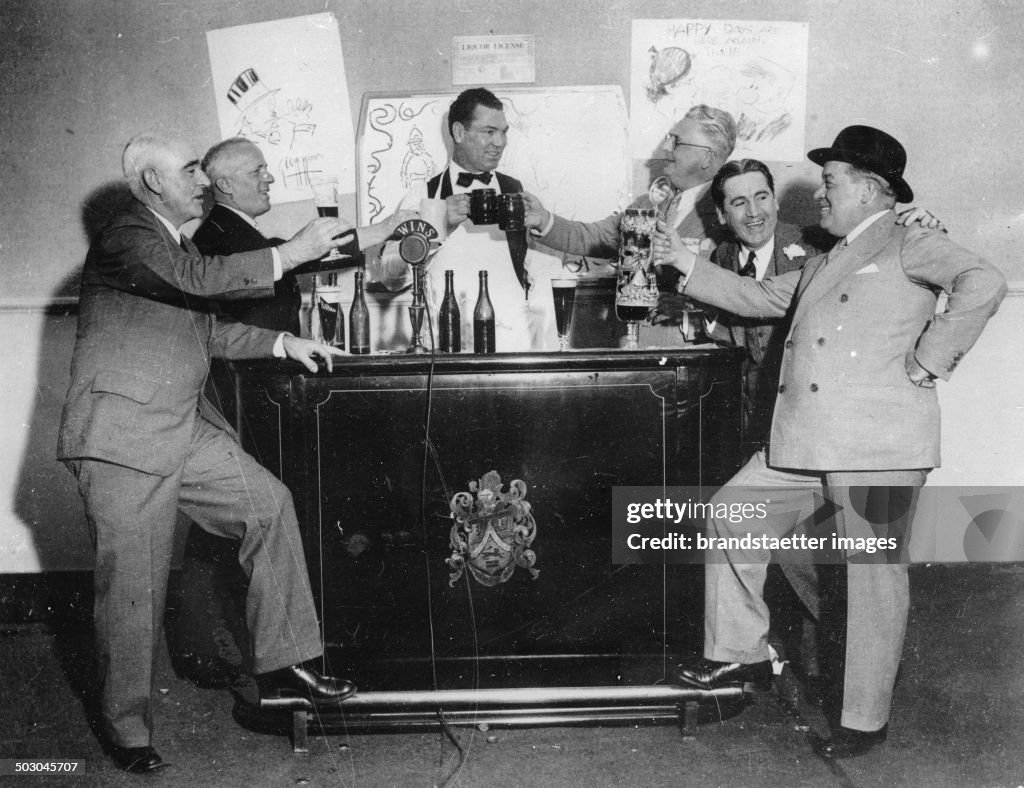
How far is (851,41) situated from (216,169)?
2551 millimetres

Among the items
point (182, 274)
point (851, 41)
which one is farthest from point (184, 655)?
point (851, 41)

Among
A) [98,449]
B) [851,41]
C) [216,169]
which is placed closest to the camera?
[98,449]

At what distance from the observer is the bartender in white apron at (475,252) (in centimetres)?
334

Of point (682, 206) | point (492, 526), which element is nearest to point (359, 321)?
point (492, 526)

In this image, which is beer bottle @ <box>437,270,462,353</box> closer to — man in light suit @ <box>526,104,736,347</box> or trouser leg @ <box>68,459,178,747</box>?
man in light suit @ <box>526,104,736,347</box>

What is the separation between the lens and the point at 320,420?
108 inches

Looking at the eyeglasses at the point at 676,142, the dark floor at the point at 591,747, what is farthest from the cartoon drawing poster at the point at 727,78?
the dark floor at the point at 591,747

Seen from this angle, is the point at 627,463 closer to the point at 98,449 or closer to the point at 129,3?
the point at 98,449

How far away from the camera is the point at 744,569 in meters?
2.68

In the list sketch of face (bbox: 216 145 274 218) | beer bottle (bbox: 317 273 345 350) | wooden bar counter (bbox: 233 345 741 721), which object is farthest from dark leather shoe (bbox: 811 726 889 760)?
sketch of face (bbox: 216 145 274 218)

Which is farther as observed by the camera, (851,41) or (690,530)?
(851,41)

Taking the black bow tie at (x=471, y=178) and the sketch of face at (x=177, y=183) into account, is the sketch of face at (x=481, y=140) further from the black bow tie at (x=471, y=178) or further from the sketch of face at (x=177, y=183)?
the sketch of face at (x=177, y=183)
